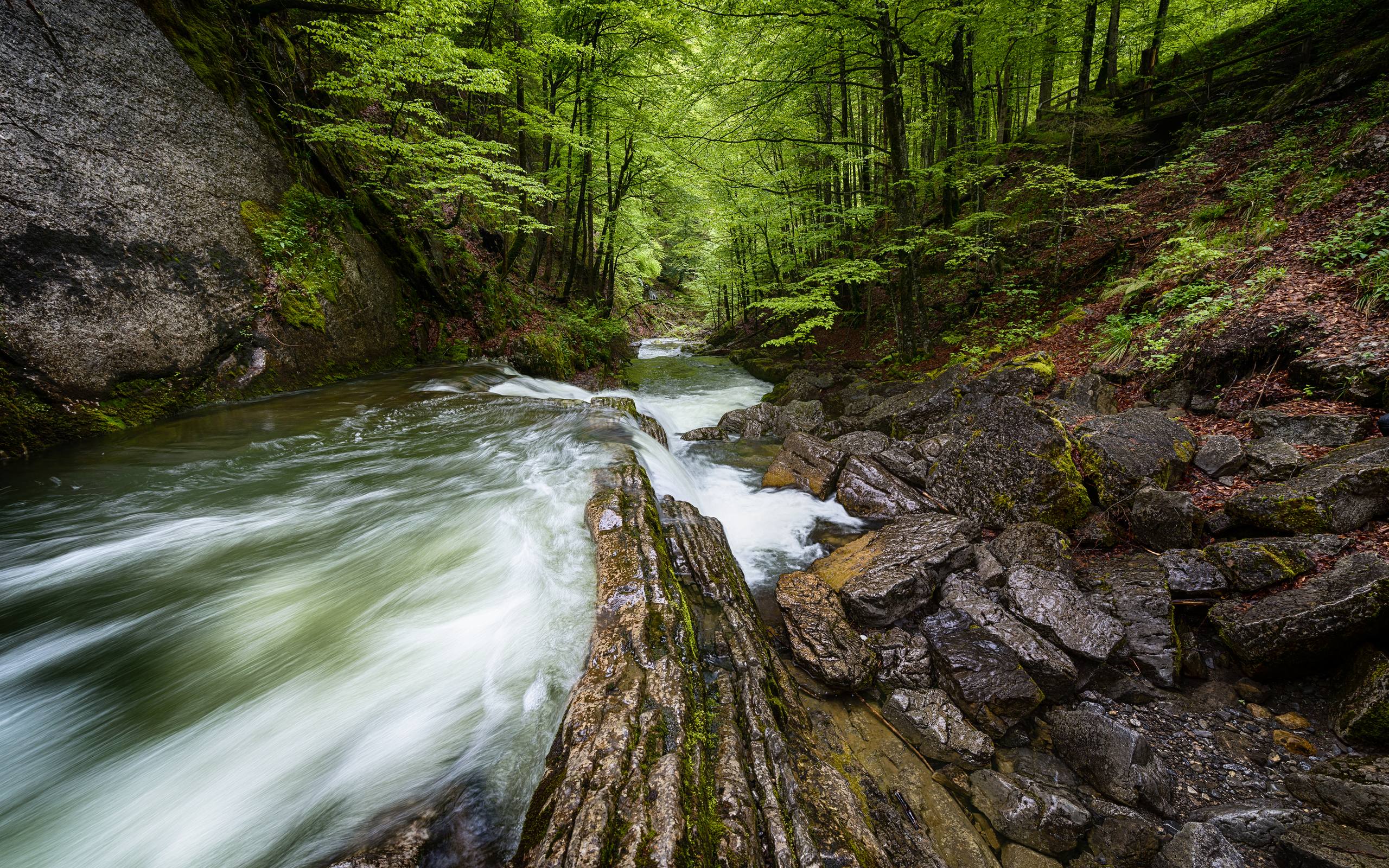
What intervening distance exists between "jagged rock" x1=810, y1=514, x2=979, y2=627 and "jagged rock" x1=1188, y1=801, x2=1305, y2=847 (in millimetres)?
1923

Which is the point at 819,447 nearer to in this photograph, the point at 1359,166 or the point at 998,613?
the point at 998,613

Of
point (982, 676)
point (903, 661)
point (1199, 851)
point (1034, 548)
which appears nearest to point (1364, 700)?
point (1199, 851)

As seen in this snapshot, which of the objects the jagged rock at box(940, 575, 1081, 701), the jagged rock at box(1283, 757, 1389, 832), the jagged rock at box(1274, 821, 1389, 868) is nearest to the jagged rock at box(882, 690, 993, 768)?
the jagged rock at box(940, 575, 1081, 701)

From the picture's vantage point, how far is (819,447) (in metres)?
7.02

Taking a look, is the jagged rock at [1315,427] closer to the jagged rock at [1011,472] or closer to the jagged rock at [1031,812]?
the jagged rock at [1011,472]

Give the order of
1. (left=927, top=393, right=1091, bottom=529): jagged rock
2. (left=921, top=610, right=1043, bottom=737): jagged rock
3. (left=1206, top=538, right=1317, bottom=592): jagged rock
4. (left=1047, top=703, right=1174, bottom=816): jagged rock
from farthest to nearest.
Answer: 1. (left=927, top=393, right=1091, bottom=529): jagged rock
2. (left=1206, top=538, right=1317, bottom=592): jagged rock
3. (left=921, top=610, right=1043, bottom=737): jagged rock
4. (left=1047, top=703, right=1174, bottom=816): jagged rock

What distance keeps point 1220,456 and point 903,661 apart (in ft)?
13.3

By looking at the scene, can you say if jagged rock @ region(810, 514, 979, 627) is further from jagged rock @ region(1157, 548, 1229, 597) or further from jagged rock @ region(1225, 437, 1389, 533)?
jagged rock @ region(1225, 437, 1389, 533)

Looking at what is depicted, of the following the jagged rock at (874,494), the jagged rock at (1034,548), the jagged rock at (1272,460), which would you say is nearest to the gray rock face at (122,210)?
the jagged rock at (874,494)

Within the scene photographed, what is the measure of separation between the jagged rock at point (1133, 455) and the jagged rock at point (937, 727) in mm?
3030

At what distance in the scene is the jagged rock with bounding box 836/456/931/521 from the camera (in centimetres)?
589

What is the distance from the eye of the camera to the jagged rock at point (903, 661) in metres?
3.60

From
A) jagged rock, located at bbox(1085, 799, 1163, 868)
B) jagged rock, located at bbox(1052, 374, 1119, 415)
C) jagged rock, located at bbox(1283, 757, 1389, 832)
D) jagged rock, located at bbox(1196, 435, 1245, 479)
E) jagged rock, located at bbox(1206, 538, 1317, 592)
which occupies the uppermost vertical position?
jagged rock, located at bbox(1052, 374, 1119, 415)

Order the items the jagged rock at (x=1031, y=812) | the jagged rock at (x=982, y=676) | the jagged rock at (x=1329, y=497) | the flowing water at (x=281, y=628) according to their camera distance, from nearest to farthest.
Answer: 1. the flowing water at (x=281, y=628)
2. the jagged rock at (x=1031, y=812)
3. the jagged rock at (x=982, y=676)
4. the jagged rock at (x=1329, y=497)
